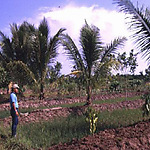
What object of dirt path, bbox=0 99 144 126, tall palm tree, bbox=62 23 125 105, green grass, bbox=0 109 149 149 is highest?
tall palm tree, bbox=62 23 125 105

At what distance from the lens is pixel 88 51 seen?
37.9ft

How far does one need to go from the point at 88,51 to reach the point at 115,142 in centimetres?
708

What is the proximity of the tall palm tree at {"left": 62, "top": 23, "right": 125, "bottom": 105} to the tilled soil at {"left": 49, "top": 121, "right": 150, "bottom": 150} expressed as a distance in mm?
5843

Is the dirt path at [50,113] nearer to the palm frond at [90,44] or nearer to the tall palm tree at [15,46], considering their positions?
the palm frond at [90,44]

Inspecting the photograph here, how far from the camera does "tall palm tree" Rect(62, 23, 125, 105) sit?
1144cm

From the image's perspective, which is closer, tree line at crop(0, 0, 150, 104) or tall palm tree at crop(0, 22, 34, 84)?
tree line at crop(0, 0, 150, 104)

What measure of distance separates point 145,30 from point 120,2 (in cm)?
105

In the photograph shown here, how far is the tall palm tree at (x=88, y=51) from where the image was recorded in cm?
1144

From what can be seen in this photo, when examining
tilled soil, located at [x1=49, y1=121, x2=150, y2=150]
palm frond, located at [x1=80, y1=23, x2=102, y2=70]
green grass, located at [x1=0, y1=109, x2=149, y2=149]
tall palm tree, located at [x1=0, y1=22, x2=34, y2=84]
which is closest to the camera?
tilled soil, located at [x1=49, y1=121, x2=150, y2=150]

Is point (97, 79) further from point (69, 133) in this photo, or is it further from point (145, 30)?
point (69, 133)

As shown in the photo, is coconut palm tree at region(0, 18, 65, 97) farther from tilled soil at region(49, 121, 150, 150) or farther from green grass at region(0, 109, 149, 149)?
tilled soil at region(49, 121, 150, 150)

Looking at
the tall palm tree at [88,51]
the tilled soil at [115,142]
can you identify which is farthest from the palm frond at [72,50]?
the tilled soil at [115,142]

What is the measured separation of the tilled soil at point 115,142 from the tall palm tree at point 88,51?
19.2 feet

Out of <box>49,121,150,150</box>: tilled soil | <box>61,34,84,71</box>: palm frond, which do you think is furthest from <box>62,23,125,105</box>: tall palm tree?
<box>49,121,150,150</box>: tilled soil
